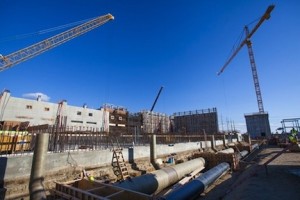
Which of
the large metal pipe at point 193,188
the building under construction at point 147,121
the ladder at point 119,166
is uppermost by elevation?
the building under construction at point 147,121

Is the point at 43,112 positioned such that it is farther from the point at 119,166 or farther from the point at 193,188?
the point at 193,188

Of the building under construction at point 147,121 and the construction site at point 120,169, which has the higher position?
the building under construction at point 147,121

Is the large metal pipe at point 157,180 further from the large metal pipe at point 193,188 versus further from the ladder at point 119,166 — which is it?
the ladder at point 119,166

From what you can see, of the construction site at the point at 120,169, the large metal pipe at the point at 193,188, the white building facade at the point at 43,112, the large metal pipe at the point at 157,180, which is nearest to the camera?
the construction site at the point at 120,169

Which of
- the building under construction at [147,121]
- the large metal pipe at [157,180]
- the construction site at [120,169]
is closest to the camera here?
the construction site at [120,169]

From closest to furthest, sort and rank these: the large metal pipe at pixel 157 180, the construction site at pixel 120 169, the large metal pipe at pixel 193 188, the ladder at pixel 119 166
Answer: the construction site at pixel 120 169, the large metal pipe at pixel 193 188, the large metal pipe at pixel 157 180, the ladder at pixel 119 166

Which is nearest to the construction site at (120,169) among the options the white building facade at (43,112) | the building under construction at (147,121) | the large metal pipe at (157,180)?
the large metal pipe at (157,180)

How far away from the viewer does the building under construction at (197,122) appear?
246 ft

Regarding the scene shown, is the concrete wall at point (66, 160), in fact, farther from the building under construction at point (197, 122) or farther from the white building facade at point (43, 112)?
the building under construction at point (197, 122)

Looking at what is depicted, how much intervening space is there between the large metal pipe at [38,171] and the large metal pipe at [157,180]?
3.55 m

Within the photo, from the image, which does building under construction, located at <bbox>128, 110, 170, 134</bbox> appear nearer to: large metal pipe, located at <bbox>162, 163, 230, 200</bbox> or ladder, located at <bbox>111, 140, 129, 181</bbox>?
ladder, located at <bbox>111, 140, 129, 181</bbox>

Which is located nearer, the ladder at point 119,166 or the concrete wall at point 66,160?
the concrete wall at point 66,160

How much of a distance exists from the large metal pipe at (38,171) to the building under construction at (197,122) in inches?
2567

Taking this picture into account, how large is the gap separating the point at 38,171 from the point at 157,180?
252 inches
